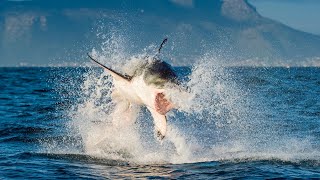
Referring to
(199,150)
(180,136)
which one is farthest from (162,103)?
(199,150)

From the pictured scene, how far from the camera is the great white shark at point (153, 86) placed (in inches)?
438

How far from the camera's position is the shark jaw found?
11148mm

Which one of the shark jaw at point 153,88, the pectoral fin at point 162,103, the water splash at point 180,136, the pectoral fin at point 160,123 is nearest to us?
the pectoral fin at point 162,103

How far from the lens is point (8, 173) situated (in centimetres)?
1121

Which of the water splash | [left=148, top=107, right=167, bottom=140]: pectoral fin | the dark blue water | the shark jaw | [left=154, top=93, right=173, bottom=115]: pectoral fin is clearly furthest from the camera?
the water splash

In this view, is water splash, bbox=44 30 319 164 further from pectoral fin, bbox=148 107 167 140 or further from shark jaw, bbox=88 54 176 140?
pectoral fin, bbox=148 107 167 140

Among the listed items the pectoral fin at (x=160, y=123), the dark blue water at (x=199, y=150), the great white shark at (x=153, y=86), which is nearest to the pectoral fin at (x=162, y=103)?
the great white shark at (x=153, y=86)

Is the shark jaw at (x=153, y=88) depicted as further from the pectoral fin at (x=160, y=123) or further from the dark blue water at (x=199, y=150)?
the dark blue water at (x=199, y=150)

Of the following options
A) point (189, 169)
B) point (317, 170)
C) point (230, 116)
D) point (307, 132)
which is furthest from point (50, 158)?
point (230, 116)

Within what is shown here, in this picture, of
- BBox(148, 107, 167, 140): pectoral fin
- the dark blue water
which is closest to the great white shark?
BBox(148, 107, 167, 140): pectoral fin

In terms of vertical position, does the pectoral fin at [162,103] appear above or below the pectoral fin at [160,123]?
above

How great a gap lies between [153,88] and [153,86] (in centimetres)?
4

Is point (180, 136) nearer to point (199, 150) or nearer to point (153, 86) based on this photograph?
point (199, 150)

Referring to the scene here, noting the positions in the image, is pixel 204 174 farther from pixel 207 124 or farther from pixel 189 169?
pixel 207 124
